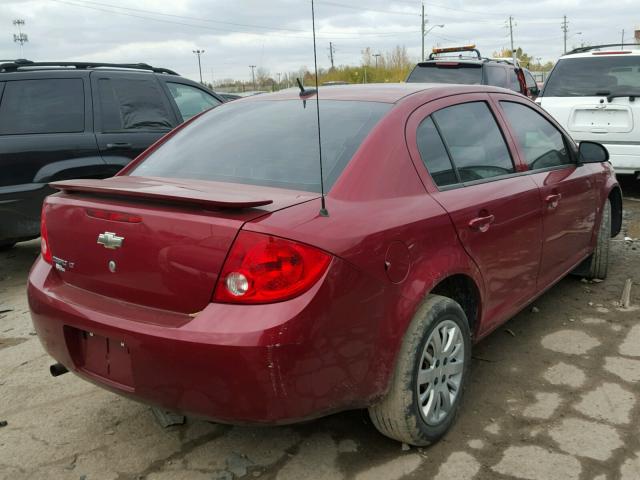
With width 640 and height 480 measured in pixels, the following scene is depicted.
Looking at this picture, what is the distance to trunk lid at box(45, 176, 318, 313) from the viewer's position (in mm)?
2207

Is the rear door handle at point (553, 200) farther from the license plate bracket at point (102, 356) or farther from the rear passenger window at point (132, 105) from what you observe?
the rear passenger window at point (132, 105)

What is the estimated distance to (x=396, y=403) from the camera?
2.51 meters

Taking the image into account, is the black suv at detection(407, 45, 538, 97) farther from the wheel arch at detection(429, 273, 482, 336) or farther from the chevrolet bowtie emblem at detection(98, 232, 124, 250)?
the chevrolet bowtie emblem at detection(98, 232, 124, 250)

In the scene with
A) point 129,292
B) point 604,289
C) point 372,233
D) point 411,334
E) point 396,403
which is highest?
point 372,233

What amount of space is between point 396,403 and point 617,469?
95 cm

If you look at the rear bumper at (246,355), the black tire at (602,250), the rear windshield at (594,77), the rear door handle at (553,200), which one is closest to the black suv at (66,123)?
the rear bumper at (246,355)

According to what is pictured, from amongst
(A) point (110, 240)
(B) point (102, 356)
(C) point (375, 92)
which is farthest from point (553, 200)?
(B) point (102, 356)

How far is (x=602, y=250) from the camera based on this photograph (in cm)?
479

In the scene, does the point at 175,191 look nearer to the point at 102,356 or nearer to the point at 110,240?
the point at 110,240

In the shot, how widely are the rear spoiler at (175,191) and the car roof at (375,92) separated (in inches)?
32.8

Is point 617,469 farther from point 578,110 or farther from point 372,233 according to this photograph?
point 578,110

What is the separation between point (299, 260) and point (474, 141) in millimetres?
1514

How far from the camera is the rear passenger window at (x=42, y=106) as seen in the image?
524 centimetres

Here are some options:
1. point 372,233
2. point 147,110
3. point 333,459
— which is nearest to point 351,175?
point 372,233
